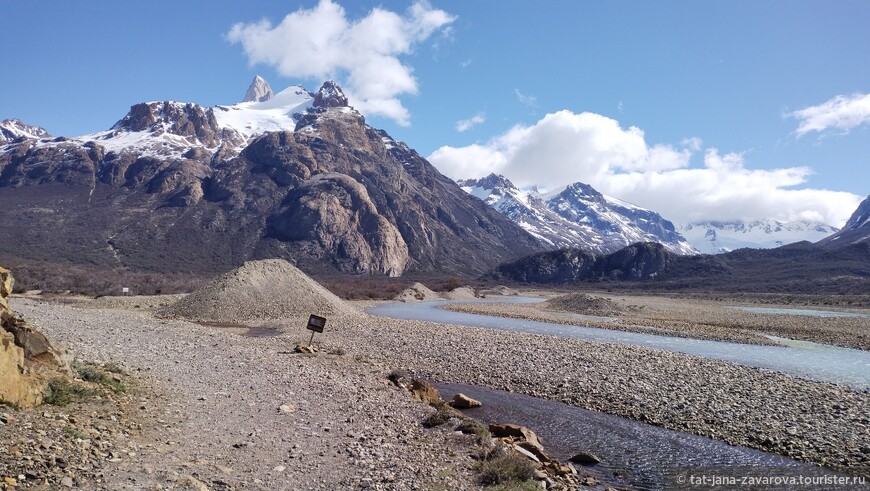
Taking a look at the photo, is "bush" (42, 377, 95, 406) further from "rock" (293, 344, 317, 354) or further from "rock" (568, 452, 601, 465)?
"rock" (293, 344, 317, 354)

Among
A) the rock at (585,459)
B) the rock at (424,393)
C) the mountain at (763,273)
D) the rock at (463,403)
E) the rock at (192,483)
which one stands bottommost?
the rock at (585,459)

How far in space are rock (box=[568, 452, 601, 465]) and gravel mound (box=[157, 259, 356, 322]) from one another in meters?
36.0

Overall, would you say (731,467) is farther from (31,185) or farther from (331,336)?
(31,185)

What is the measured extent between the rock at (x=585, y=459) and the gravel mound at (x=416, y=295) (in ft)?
275

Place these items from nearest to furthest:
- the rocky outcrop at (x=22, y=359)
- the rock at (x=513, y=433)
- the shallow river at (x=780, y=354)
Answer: the rocky outcrop at (x=22, y=359) < the rock at (x=513, y=433) < the shallow river at (x=780, y=354)

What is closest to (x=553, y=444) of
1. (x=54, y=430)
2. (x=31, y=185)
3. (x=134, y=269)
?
(x=54, y=430)

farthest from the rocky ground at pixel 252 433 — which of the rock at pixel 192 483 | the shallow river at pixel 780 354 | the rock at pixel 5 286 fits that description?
the shallow river at pixel 780 354

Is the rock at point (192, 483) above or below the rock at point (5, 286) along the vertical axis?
below

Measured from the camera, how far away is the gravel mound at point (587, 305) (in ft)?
229

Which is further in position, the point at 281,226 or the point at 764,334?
the point at 281,226

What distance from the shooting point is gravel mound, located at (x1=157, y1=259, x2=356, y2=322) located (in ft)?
142

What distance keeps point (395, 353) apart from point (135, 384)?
15.3m

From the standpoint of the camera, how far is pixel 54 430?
8.63 meters

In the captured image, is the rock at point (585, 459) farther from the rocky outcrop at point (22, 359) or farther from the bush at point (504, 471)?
the rocky outcrop at point (22, 359)
